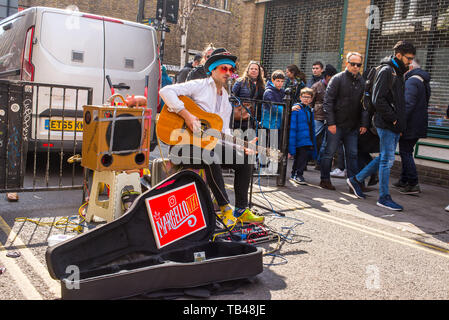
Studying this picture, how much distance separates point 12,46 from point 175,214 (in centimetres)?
486

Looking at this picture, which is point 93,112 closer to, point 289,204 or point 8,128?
point 8,128

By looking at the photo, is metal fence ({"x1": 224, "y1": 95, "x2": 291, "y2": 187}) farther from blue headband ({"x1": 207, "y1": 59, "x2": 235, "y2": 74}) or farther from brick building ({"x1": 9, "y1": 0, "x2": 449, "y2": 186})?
brick building ({"x1": 9, "y1": 0, "x2": 449, "y2": 186})

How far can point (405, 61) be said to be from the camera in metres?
6.30

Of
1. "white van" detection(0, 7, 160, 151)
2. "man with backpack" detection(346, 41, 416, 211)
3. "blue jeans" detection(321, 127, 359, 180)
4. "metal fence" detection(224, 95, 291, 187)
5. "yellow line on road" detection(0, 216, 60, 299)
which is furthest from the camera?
"blue jeans" detection(321, 127, 359, 180)

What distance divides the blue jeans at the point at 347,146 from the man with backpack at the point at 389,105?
972 mm

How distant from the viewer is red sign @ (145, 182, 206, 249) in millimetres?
3387

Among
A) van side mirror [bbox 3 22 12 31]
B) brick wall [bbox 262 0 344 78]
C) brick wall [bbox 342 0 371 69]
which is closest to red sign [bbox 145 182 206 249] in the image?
van side mirror [bbox 3 22 12 31]

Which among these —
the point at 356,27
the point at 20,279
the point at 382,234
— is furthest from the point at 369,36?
the point at 20,279

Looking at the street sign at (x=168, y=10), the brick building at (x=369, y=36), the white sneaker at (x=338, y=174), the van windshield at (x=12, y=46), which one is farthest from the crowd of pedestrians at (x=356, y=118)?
the street sign at (x=168, y=10)

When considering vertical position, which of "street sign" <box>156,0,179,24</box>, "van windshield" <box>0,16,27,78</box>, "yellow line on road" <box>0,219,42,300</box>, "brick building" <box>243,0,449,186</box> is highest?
"street sign" <box>156,0,179,24</box>

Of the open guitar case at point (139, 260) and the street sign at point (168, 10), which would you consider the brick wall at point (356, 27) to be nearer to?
the street sign at point (168, 10)

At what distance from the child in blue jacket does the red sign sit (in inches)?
163

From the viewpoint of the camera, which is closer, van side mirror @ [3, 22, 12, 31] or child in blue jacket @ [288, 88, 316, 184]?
van side mirror @ [3, 22, 12, 31]
